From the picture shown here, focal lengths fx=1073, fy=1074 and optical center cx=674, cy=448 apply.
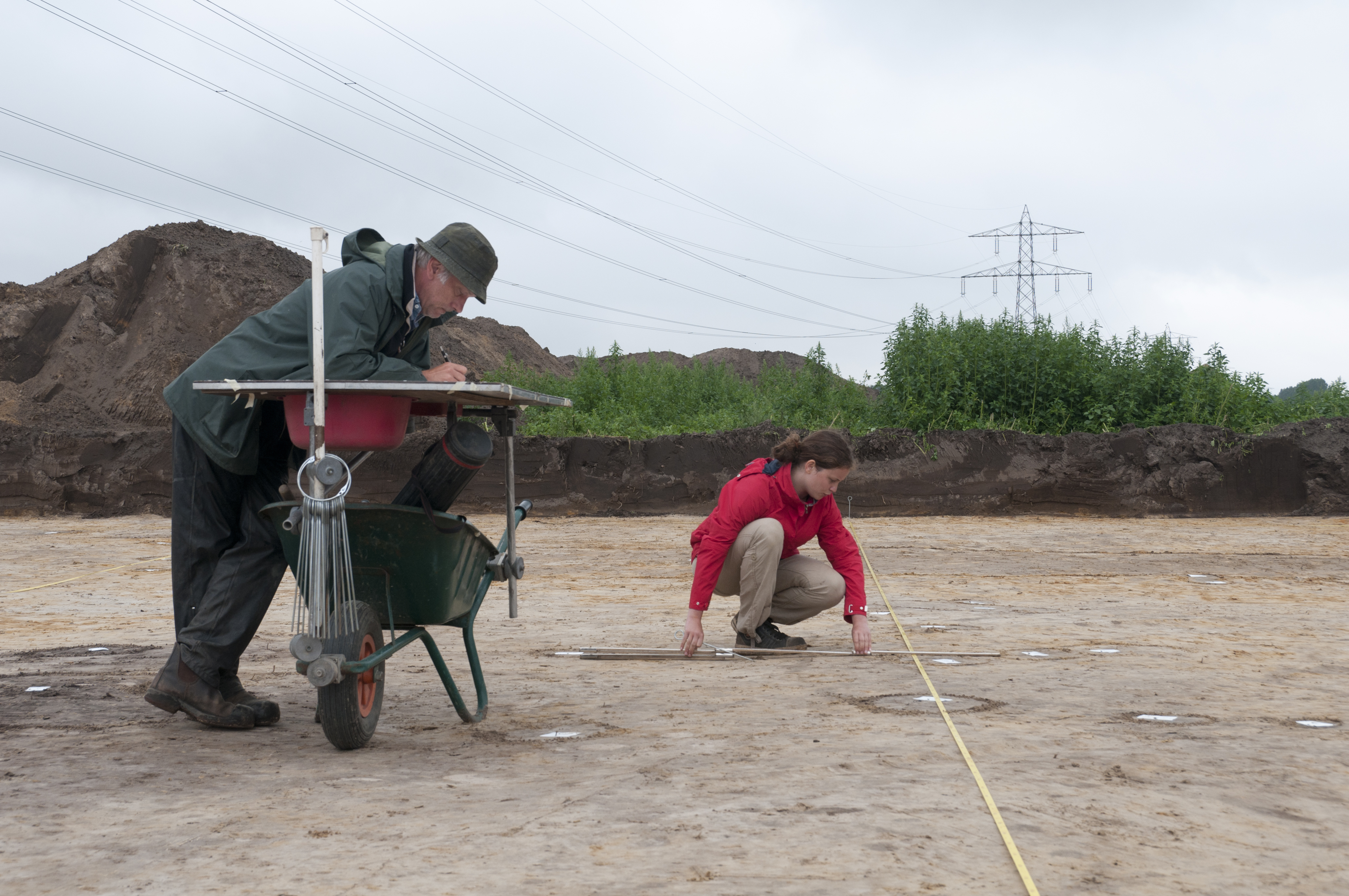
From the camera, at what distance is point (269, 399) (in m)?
3.13

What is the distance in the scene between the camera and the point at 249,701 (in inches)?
132

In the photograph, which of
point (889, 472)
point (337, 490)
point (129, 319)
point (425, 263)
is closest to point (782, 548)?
point (425, 263)

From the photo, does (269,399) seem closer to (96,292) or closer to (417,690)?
(417,690)

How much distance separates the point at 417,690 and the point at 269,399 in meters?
1.35

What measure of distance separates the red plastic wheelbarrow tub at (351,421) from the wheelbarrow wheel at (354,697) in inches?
17.7

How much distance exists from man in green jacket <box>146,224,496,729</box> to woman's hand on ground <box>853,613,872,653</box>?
203 centimetres

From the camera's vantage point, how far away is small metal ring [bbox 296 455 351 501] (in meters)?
2.68

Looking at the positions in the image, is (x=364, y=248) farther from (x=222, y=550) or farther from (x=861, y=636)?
(x=861, y=636)

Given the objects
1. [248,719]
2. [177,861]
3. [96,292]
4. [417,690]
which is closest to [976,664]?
[417,690]

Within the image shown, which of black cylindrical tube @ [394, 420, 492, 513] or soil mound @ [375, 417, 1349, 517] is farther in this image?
soil mound @ [375, 417, 1349, 517]

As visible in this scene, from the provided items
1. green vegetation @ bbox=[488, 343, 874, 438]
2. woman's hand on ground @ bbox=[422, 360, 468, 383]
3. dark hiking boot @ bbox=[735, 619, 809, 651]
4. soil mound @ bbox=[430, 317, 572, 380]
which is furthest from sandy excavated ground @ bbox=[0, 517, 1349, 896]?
soil mound @ bbox=[430, 317, 572, 380]

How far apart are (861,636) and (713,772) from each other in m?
1.71

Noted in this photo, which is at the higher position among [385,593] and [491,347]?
[491,347]

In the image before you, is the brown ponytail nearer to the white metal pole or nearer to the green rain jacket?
the green rain jacket
